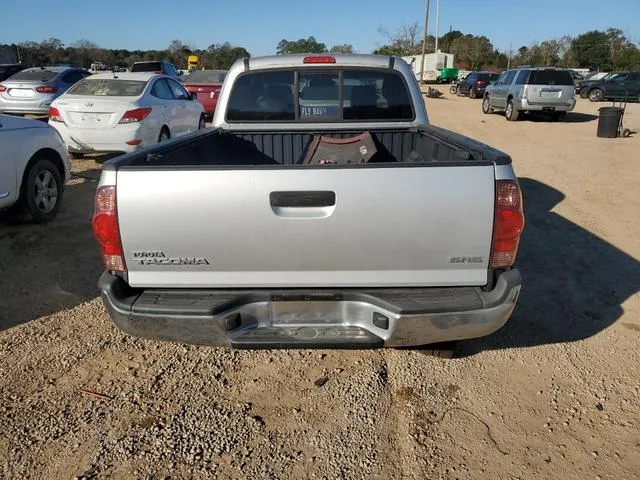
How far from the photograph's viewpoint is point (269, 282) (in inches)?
103

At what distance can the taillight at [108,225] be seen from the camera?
2.48 metres

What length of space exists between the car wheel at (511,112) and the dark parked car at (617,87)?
1327 centimetres

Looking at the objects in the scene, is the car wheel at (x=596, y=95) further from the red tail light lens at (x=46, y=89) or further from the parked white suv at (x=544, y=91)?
the red tail light lens at (x=46, y=89)

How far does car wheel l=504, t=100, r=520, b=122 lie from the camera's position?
17703 mm

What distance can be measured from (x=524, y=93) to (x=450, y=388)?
53.6 ft

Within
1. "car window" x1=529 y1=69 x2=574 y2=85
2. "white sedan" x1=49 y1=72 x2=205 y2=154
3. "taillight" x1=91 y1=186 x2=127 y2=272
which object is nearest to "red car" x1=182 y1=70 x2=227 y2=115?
"white sedan" x1=49 y1=72 x2=205 y2=154

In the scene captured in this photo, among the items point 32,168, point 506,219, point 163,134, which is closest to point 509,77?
point 163,134

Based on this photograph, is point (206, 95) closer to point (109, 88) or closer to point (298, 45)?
point (109, 88)

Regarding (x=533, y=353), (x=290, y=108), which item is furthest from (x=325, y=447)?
(x=290, y=108)

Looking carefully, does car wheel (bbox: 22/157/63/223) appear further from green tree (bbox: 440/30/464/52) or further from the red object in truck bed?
green tree (bbox: 440/30/464/52)

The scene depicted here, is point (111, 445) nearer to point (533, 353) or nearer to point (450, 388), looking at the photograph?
point (450, 388)

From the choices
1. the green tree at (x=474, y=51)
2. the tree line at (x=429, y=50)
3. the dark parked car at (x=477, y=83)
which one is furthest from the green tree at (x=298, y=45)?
the dark parked car at (x=477, y=83)

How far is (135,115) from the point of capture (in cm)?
849

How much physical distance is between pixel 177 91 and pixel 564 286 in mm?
8587
